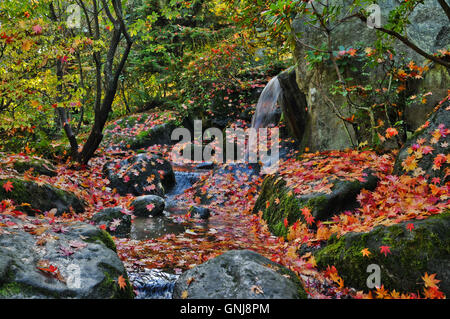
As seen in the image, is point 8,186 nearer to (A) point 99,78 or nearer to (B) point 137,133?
(A) point 99,78

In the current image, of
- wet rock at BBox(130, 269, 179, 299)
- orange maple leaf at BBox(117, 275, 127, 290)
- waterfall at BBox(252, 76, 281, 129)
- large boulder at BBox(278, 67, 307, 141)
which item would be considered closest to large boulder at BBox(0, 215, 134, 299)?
orange maple leaf at BBox(117, 275, 127, 290)

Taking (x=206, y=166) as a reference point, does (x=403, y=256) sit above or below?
below

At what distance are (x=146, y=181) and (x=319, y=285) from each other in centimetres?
638

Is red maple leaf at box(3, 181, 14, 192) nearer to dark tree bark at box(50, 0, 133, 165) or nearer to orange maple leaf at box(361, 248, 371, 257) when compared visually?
dark tree bark at box(50, 0, 133, 165)

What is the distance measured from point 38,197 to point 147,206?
6.68 ft

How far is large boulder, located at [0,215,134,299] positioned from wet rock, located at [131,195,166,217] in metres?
3.13

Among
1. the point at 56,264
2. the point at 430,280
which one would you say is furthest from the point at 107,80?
the point at 430,280

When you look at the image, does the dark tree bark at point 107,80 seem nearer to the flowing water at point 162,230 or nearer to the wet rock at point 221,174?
the flowing water at point 162,230

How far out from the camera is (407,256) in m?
2.61

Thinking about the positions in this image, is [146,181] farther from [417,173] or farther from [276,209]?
→ [417,173]

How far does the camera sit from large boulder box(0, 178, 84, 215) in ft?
15.4

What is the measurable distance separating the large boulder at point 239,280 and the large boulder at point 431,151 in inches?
84.8

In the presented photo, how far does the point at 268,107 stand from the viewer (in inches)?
394
